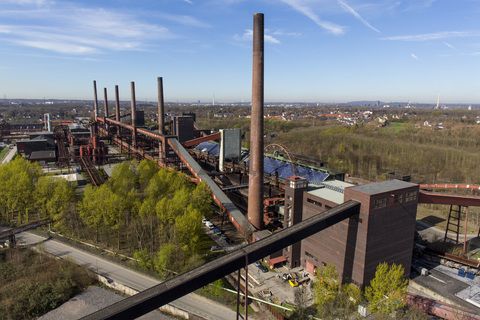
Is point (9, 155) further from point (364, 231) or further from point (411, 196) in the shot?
point (411, 196)

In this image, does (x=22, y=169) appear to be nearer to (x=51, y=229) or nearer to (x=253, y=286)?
(x=51, y=229)

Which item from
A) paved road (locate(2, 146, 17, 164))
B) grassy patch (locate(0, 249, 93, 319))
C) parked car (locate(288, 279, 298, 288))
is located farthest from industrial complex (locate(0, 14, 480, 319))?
paved road (locate(2, 146, 17, 164))

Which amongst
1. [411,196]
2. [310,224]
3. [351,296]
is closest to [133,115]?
[310,224]

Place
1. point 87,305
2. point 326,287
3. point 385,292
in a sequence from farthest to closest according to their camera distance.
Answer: point 87,305 → point 326,287 → point 385,292

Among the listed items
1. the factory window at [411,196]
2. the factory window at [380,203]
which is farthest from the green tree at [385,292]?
the factory window at [411,196]

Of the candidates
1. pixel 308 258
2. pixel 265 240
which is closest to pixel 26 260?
pixel 265 240

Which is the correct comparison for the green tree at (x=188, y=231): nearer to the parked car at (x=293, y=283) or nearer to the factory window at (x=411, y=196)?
the parked car at (x=293, y=283)

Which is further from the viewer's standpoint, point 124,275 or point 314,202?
point 314,202

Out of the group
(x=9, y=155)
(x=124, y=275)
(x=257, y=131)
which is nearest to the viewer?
(x=124, y=275)
